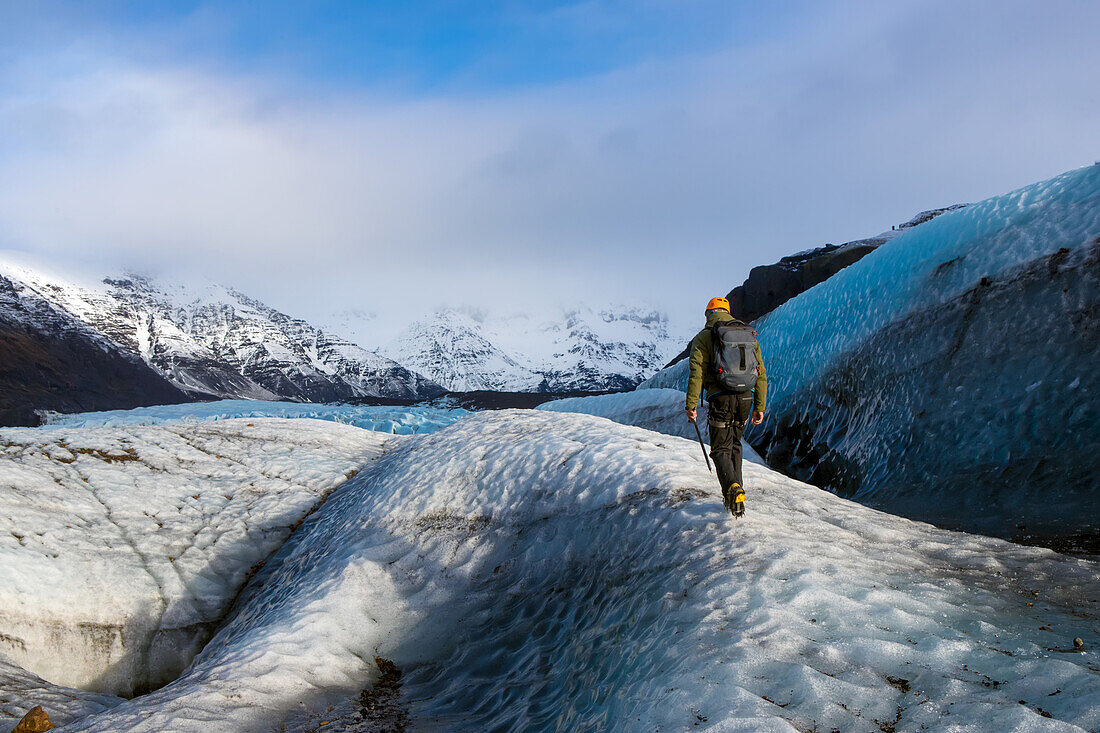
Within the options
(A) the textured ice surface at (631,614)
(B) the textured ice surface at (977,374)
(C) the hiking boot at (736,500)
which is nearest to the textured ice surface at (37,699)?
(A) the textured ice surface at (631,614)

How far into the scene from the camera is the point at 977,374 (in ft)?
44.7

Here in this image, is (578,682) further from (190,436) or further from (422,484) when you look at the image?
(190,436)

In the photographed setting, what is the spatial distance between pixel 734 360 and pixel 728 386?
314 mm

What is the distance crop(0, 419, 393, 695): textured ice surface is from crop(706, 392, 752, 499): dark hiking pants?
9021 millimetres

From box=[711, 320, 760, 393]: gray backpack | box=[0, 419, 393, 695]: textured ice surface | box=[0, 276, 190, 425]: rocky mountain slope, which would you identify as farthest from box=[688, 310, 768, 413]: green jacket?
box=[0, 276, 190, 425]: rocky mountain slope

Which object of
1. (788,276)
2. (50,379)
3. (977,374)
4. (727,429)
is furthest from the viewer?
(50,379)

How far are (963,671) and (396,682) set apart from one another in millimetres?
6308

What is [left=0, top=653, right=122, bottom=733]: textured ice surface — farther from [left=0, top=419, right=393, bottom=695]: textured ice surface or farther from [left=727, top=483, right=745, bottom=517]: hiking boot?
[left=727, top=483, right=745, bottom=517]: hiking boot

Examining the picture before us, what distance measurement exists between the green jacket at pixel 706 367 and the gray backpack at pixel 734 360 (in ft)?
0.37

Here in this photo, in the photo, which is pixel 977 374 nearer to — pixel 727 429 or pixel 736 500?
pixel 727 429

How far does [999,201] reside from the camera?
15.7 m

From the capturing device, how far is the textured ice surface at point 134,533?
10258mm

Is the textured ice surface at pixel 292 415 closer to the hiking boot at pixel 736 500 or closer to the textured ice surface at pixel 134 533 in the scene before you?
the textured ice surface at pixel 134 533

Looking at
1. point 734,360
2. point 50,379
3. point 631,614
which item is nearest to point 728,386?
point 734,360
